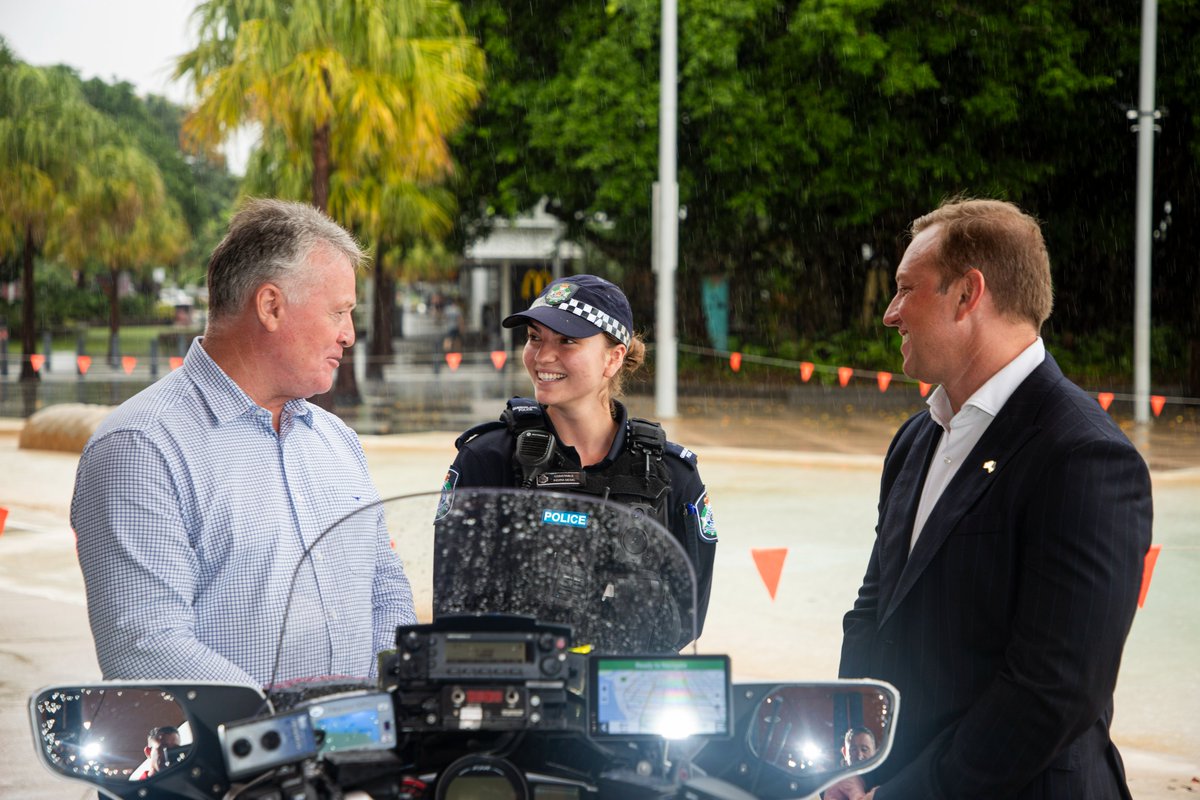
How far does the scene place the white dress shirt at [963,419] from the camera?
2602mm

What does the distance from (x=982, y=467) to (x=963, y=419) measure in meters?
0.17

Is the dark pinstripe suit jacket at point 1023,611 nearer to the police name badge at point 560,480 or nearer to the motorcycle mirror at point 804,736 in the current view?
the motorcycle mirror at point 804,736

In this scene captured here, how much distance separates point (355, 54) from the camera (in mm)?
17234

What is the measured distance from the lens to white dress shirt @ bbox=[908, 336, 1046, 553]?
102 inches

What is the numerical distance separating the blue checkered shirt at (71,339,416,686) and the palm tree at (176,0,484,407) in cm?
1467

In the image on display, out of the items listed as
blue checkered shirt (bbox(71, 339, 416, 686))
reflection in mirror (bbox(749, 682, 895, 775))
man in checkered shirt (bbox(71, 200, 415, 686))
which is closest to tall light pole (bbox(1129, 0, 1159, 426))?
man in checkered shirt (bbox(71, 200, 415, 686))

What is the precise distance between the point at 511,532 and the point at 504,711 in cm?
29

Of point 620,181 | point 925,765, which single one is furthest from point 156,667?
point 620,181

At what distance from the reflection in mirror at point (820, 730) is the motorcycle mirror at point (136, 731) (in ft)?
2.33

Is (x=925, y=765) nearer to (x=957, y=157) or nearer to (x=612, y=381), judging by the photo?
(x=612, y=381)

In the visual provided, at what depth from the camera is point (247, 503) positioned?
8.00ft

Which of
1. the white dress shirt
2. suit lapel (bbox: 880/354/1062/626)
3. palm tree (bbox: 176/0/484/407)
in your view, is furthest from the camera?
palm tree (bbox: 176/0/484/407)

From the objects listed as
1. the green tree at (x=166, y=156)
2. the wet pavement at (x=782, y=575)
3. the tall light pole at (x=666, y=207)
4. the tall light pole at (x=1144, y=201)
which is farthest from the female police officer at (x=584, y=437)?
the green tree at (x=166, y=156)

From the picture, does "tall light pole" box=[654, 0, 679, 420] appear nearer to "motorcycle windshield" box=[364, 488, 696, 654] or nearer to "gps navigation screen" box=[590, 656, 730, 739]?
"motorcycle windshield" box=[364, 488, 696, 654]
